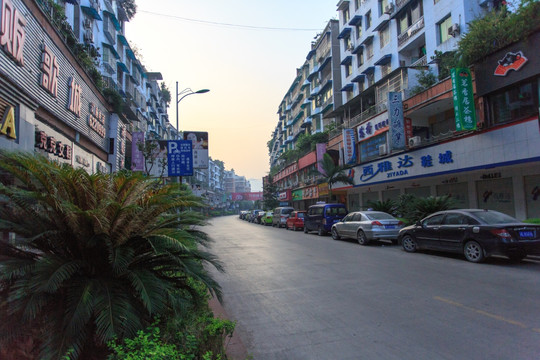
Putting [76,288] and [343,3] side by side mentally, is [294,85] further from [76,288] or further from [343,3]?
[76,288]

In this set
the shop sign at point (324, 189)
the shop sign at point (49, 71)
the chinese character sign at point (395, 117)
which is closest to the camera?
the shop sign at point (49, 71)

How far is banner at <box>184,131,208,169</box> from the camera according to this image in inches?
885

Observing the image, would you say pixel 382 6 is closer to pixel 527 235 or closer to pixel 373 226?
pixel 373 226

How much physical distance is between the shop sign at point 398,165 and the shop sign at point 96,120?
1764 cm

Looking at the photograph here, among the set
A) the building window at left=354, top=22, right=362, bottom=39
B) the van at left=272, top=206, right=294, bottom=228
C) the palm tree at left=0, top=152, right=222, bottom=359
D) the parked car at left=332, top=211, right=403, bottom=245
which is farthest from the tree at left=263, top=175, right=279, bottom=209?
the palm tree at left=0, top=152, right=222, bottom=359

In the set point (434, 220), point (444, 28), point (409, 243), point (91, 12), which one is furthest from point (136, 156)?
point (444, 28)

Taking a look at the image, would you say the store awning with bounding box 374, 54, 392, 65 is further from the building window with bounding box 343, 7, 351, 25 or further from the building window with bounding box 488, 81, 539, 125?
the building window with bounding box 488, 81, 539, 125

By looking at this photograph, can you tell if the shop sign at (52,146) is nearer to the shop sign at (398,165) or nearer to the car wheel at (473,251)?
the car wheel at (473,251)

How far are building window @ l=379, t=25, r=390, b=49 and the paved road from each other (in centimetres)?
2255

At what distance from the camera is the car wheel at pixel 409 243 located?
38.2ft

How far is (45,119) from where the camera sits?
1038 cm

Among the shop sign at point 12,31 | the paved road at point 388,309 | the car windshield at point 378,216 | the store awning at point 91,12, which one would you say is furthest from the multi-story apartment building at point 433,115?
the store awning at point 91,12

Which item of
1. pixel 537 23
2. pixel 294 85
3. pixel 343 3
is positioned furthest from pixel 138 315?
pixel 294 85

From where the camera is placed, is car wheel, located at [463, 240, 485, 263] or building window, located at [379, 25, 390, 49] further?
building window, located at [379, 25, 390, 49]
